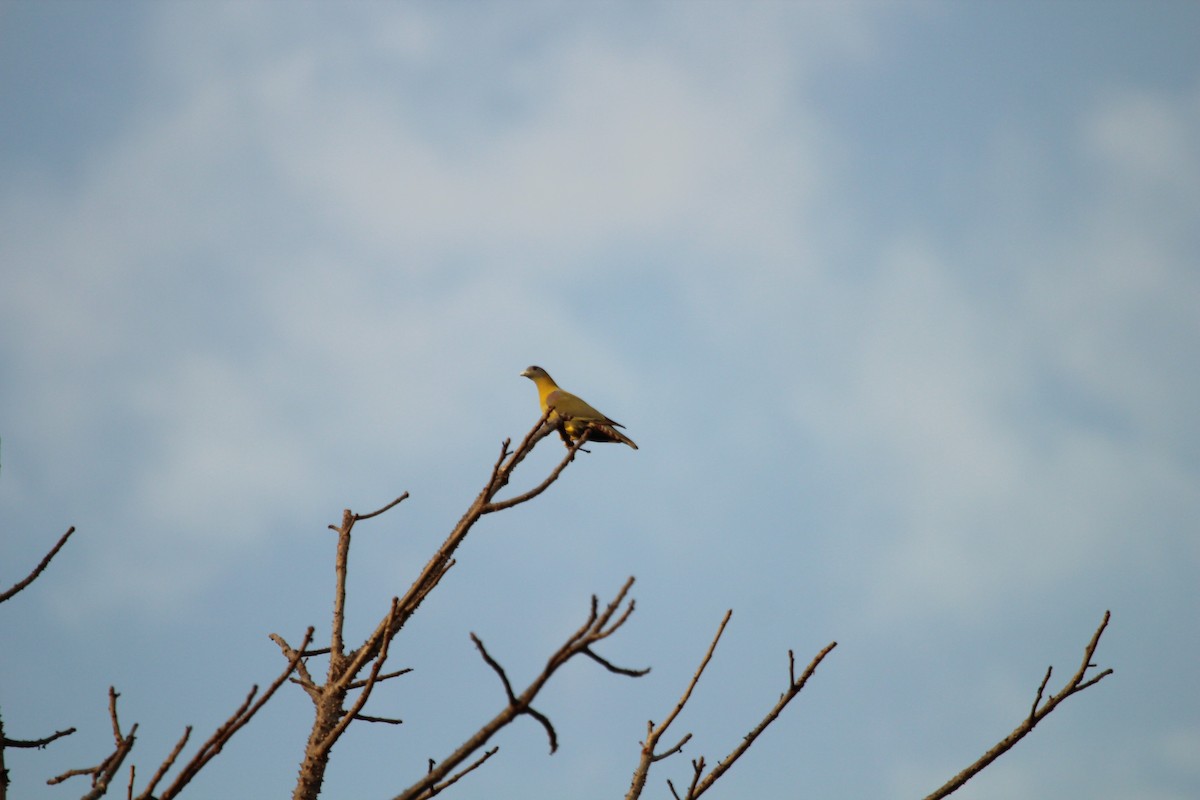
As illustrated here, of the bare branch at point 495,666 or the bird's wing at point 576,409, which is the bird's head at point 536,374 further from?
the bare branch at point 495,666

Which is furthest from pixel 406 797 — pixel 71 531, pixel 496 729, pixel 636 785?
pixel 71 531

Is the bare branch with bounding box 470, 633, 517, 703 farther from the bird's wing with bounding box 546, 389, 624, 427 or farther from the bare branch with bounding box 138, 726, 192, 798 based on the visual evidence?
the bird's wing with bounding box 546, 389, 624, 427

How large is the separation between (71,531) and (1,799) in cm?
88

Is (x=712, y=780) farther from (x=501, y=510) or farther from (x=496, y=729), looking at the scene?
(x=496, y=729)

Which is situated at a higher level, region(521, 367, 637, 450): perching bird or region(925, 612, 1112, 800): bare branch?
region(521, 367, 637, 450): perching bird

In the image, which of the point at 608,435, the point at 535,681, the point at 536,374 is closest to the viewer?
the point at 535,681

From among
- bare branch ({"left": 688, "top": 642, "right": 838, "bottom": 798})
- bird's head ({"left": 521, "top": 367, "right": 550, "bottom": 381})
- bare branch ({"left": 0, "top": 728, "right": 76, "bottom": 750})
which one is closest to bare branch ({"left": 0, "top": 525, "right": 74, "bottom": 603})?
bare branch ({"left": 0, "top": 728, "right": 76, "bottom": 750})

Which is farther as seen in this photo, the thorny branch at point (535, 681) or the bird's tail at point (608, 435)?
the bird's tail at point (608, 435)

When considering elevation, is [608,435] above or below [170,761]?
above

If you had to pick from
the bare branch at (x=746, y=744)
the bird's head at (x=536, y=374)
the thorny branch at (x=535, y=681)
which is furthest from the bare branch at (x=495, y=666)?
the bird's head at (x=536, y=374)

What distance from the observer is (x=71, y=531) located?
3.59 metres

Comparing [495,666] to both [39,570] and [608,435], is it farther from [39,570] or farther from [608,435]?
[608,435]

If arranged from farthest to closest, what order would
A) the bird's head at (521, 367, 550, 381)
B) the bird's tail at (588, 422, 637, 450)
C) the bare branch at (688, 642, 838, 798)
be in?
the bird's head at (521, 367, 550, 381) → the bird's tail at (588, 422, 637, 450) → the bare branch at (688, 642, 838, 798)

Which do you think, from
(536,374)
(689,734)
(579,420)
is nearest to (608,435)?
(579,420)
